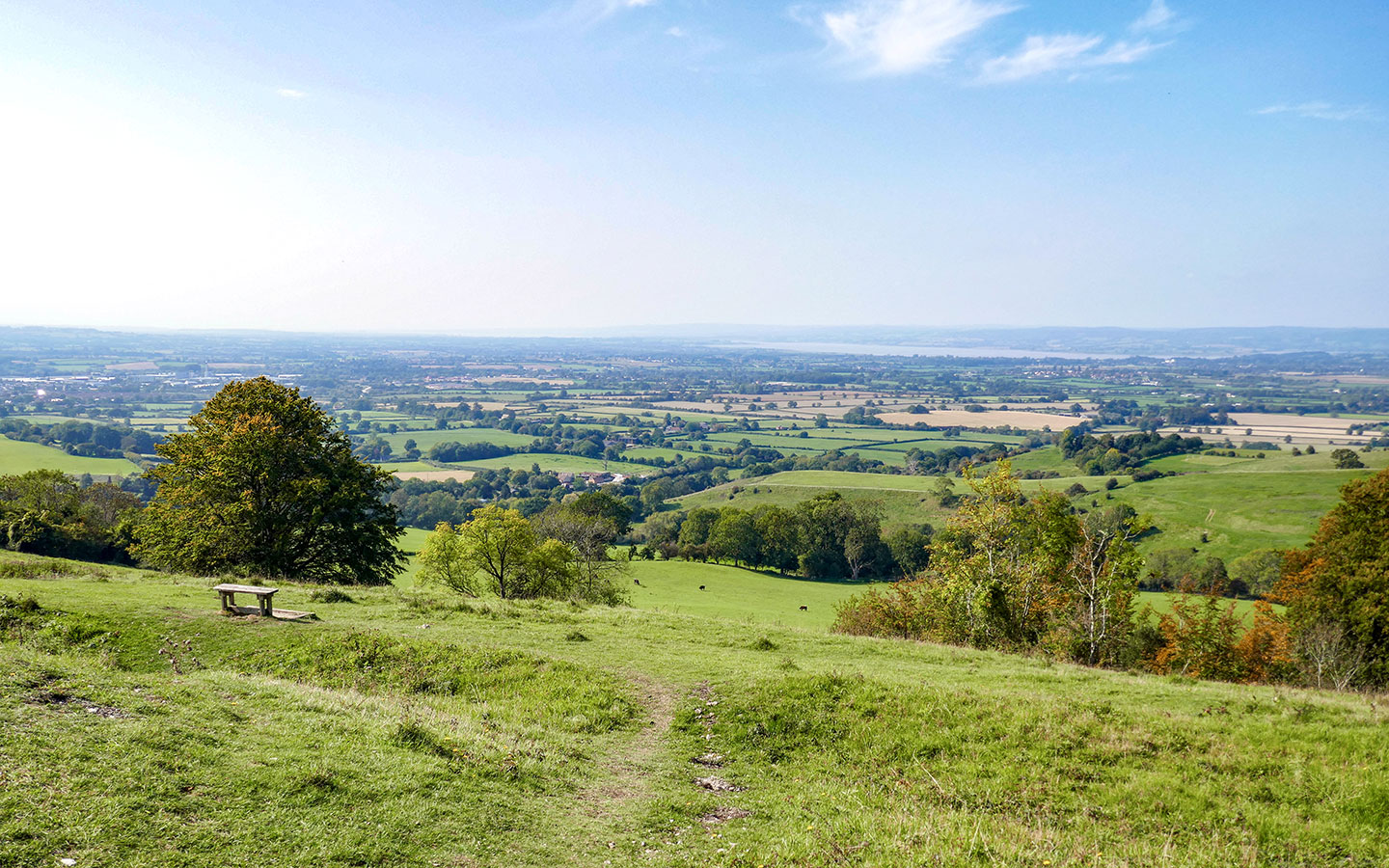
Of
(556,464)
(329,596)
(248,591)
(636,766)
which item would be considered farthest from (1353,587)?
(556,464)

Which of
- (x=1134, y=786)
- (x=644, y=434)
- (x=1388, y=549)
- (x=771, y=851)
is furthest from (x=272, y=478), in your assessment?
(x=644, y=434)

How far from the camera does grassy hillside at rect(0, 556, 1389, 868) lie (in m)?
8.18

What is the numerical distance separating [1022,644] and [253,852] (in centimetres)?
2388

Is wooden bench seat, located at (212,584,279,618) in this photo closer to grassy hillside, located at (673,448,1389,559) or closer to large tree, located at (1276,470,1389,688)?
large tree, located at (1276,470,1389,688)

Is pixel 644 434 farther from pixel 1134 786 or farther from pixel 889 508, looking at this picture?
pixel 1134 786

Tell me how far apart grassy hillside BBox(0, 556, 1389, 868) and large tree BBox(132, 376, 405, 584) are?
11705 mm

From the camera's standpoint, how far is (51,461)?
332 feet

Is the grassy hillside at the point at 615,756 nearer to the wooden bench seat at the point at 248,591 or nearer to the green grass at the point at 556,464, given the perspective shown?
the wooden bench seat at the point at 248,591

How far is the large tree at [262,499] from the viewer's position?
30172 mm

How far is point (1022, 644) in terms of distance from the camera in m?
24.4

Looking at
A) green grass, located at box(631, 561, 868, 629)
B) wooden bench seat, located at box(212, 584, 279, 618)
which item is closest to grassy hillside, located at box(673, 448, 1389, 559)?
green grass, located at box(631, 561, 868, 629)

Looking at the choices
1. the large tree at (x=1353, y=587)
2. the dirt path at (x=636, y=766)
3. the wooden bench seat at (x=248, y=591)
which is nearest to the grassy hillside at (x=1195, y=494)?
the large tree at (x=1353, y=587)

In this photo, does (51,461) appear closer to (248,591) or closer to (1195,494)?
(248,591)

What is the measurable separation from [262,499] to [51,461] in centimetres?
10262
